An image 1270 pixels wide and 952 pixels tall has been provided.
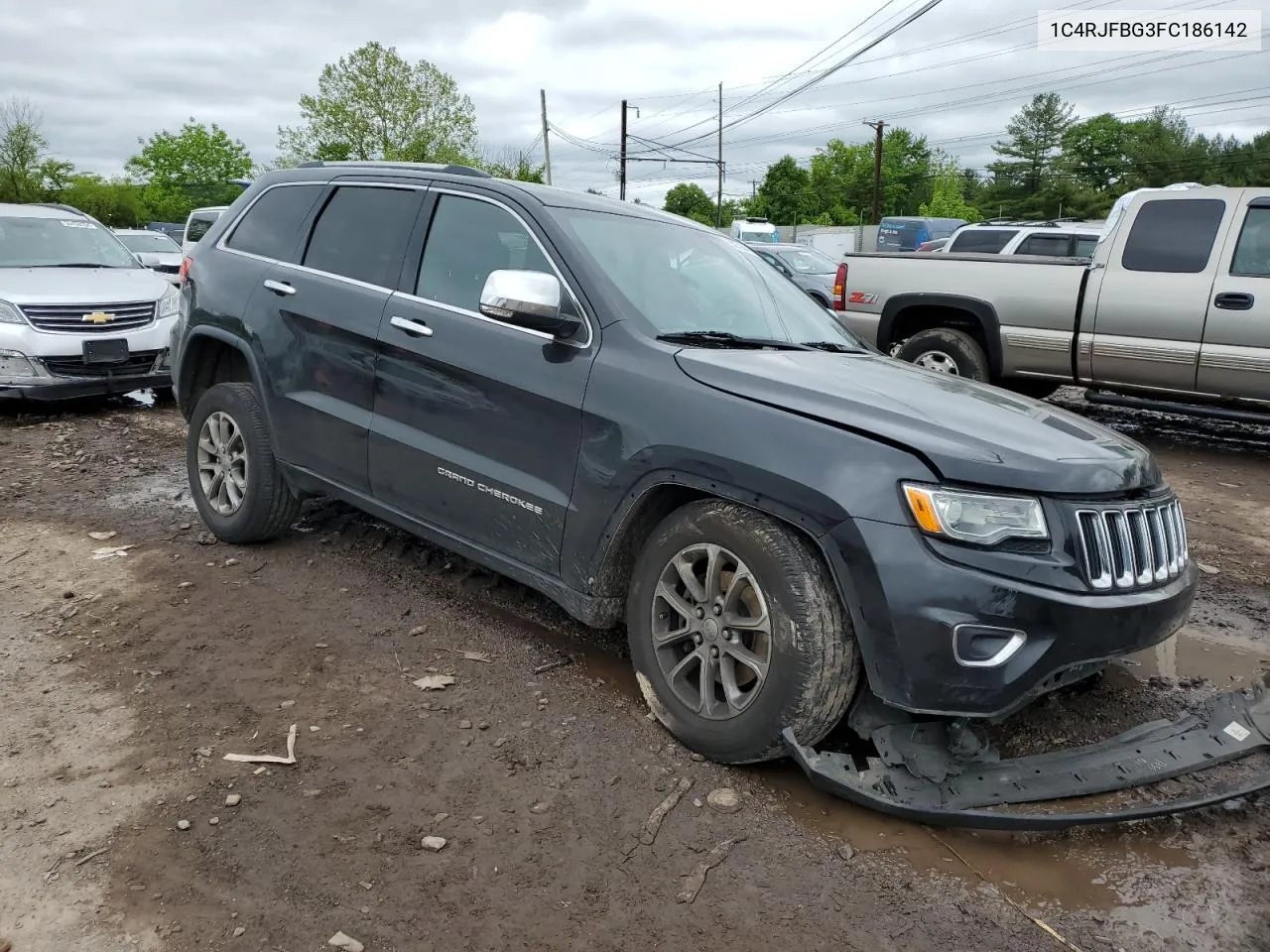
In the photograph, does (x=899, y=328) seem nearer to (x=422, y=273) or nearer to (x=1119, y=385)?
(x=1119, y=385)

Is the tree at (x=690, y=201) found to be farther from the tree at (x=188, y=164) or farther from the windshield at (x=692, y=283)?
the windshield at (x=692, y=283)

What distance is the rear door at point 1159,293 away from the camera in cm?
758

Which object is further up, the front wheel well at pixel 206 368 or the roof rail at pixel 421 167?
the roof rail at pixel 421 167

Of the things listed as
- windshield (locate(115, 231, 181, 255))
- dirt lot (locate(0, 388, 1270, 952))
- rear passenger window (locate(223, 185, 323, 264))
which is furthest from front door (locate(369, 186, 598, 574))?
windshield (locate(115, 231, 181, 255))

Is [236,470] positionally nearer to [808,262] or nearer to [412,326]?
[412,326]

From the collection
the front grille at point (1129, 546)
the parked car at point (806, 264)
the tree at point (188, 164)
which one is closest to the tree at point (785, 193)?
the tree at point (188, 164)

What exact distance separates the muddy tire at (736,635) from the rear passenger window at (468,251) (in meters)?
1.24

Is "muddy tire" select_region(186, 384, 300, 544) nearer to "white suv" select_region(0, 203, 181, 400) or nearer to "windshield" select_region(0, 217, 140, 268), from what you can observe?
"white suv" select_region(0, 203, 181, 400)

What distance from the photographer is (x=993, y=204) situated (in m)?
78.7

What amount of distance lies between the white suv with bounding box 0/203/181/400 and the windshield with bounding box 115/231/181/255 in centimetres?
807

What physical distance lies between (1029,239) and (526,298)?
10.9m

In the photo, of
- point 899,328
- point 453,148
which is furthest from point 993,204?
point 899,328

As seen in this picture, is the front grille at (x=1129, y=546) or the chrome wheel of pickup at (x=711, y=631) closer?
the front grille at (x=1129, y=546)

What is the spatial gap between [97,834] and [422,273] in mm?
2296
